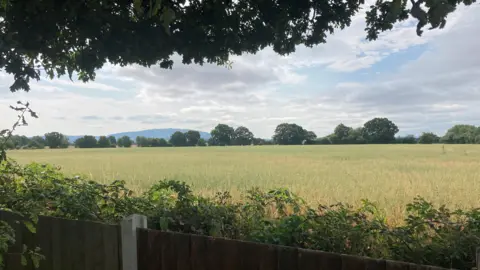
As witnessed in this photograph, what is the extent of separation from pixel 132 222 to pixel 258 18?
9.77ft

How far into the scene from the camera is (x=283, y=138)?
962cm

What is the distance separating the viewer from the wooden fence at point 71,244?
288cm

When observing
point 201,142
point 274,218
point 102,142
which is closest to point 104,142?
point 102,142

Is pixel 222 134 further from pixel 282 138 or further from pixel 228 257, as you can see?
pixel 228 257

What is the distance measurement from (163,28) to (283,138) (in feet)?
18.4

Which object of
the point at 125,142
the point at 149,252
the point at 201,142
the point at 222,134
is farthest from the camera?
the point at 125,142

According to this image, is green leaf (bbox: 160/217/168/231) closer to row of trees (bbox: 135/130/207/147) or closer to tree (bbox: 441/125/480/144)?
row of trees (bbox: 135/130/207/147)

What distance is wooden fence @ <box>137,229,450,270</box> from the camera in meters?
2.08

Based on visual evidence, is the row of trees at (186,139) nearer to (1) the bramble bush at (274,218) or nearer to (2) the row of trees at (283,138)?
(2) the row of trees at (283,138)

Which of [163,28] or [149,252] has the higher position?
[163,28]

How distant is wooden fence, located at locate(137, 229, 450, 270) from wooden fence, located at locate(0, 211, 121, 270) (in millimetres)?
279

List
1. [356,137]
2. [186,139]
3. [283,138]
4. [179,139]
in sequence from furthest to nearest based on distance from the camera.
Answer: [356,137], [186,139], [179,139], [283,138]

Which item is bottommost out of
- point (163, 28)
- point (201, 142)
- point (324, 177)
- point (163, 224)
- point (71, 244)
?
point (71, 244)

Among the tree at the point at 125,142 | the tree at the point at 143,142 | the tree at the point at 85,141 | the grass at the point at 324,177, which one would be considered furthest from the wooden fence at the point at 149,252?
the tree at the point at 143,142
